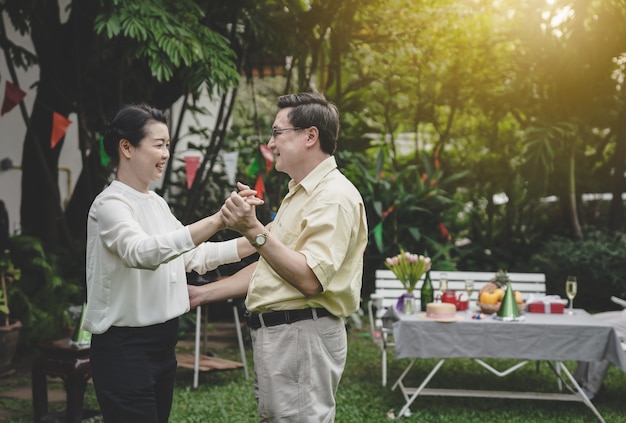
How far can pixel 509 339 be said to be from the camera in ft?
18.8

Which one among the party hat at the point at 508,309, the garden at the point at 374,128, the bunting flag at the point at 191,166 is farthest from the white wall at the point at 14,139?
the party hat at the point at 508,309

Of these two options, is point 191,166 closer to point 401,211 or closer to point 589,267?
point 401,211

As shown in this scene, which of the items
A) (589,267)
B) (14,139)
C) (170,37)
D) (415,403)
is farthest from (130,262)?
(589,267)

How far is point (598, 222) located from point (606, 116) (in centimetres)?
184

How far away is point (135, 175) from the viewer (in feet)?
9.53

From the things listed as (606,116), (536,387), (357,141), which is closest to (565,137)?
(606,116)

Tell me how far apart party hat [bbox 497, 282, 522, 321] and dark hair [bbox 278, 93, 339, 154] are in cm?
341

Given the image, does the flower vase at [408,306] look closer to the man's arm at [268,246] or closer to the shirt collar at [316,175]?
the shirt collar at [316,175]

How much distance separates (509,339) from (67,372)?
308 cm

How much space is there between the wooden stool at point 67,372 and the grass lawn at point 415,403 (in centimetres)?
41

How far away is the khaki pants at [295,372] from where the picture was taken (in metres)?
2.72

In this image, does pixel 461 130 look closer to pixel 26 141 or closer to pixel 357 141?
pixel 357 141

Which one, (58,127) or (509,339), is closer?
(509,339)

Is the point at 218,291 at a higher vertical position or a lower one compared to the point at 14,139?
lower
